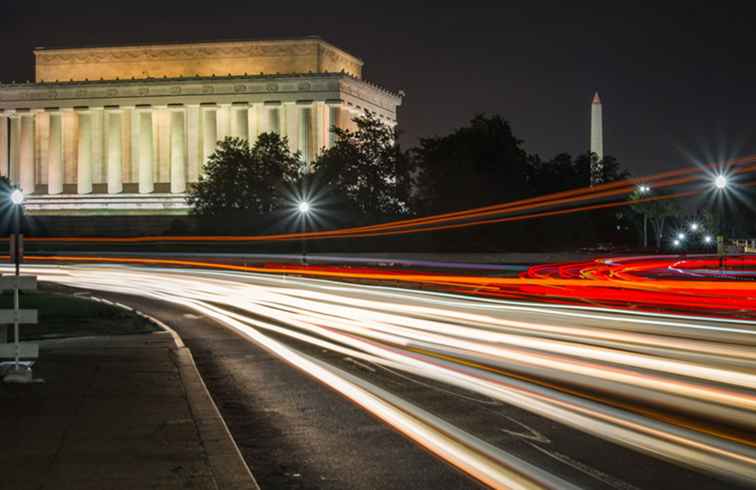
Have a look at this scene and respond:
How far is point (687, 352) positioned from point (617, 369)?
1958 millimetres

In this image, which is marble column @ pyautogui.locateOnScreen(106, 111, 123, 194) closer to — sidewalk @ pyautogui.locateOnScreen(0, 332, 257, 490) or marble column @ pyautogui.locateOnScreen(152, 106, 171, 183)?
marble column @ pyautogui.locateOnScreen(152, 106, 171, 183)

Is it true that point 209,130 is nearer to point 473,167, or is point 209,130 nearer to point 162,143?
point 162,143

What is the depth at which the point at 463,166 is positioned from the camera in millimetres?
71375

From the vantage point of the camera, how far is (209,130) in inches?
4542

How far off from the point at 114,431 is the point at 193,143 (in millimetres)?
107556

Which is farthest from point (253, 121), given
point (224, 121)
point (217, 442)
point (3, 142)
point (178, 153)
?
point (217, 442)

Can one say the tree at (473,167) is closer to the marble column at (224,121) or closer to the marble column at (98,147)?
the marble column at (224,121)

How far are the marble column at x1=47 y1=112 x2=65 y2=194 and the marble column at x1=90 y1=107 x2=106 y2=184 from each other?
3.84 meters

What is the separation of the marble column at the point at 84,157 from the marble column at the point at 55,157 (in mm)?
1949

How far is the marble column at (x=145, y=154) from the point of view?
11662 cm

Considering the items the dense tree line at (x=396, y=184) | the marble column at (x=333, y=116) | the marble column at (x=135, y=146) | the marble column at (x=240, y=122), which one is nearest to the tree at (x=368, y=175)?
the dense tree line at (x=396, y=184)

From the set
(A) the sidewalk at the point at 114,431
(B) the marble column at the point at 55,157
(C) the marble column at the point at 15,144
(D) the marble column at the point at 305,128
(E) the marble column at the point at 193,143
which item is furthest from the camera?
(C) the marble column at the point at 15,144

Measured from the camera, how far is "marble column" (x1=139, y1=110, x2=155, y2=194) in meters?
117

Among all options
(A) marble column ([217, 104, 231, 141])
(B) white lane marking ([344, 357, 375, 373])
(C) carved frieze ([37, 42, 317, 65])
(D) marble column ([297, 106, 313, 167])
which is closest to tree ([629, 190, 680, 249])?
(D) marble column ([297, 106, 313, 167])
